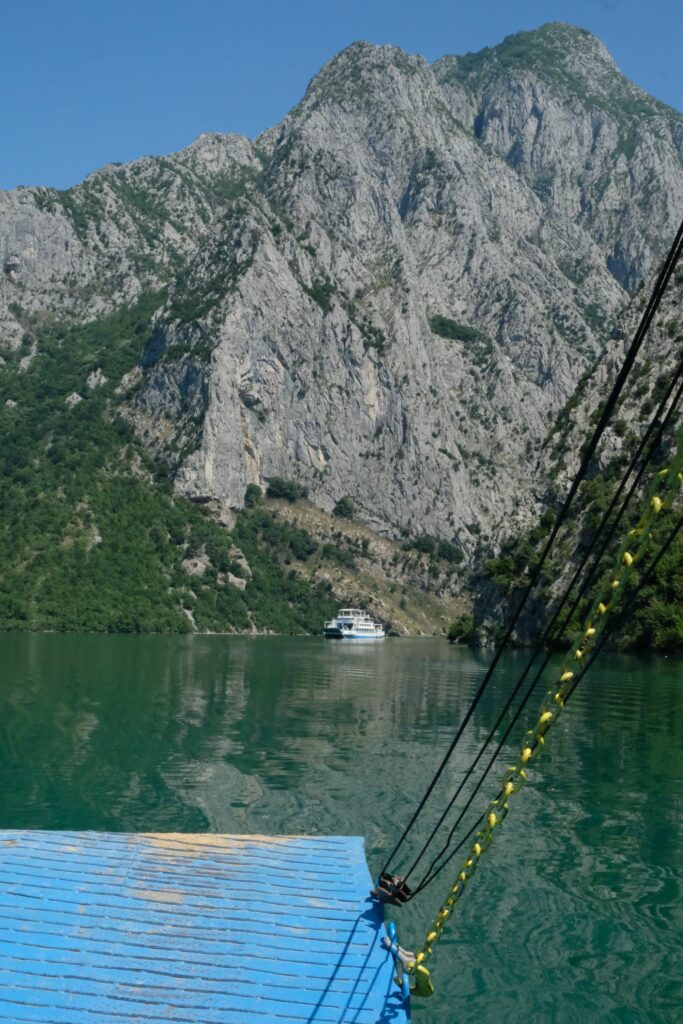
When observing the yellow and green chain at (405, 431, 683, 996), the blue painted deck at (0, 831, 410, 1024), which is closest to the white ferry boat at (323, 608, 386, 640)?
the blue painted deck at (0, 831, 410, 1024)

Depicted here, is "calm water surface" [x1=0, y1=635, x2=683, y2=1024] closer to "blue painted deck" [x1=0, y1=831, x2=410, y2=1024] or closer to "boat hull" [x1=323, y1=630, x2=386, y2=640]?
"blue painted deck" [x1=0, y1=831, x2=410, y2=1024]

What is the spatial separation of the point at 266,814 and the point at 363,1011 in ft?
51.8

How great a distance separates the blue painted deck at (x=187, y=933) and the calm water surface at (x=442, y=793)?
2.46 m

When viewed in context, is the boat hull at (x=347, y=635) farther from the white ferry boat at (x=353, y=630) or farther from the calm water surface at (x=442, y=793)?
the calm water surface at (x=442, y=793)

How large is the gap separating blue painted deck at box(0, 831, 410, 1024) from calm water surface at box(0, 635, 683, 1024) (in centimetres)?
246

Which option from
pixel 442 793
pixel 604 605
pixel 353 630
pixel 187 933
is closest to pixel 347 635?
pixel 353 630

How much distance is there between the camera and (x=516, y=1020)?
15672 millimetres

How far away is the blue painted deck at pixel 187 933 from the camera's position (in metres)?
12.9

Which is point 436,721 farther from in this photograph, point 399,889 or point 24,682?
point 399,889

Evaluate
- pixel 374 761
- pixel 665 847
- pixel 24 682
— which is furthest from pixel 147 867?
pixel 24 682

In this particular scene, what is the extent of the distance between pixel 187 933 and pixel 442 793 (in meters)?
18.4

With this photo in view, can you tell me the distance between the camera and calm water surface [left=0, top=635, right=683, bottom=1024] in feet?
57.8

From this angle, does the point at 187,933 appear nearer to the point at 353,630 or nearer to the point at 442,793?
the point at 442,793

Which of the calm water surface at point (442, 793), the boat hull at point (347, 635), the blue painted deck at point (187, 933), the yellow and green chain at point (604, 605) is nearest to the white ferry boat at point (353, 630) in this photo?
the boat hull at point (347, 635)
